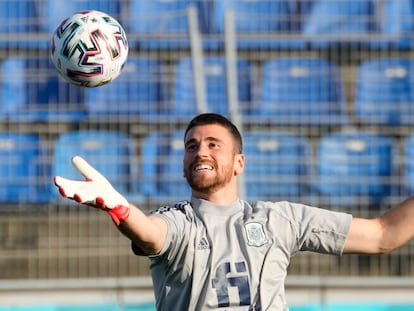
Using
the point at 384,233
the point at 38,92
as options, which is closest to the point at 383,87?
the point at 38,92

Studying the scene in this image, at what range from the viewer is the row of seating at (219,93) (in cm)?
877

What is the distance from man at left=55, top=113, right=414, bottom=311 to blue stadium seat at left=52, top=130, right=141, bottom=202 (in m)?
4.00

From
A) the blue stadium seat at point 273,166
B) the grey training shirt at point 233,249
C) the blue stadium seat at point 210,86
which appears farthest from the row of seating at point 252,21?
the grey training shirt at point 233,249

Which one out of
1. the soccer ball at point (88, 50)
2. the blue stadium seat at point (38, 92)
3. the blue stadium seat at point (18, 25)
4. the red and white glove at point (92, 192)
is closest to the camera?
the red and white glove at point (92, 192)

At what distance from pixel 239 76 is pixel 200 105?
26.7 inches

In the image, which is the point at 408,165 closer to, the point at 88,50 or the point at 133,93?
the point at 133,93

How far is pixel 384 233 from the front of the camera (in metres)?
4.68

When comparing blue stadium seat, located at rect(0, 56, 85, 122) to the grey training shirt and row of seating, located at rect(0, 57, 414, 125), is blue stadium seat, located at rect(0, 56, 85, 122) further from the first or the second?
the grey training shirt

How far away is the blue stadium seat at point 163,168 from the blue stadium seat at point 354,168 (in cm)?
120

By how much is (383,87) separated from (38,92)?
10.1 ft

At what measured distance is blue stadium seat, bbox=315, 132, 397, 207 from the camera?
8.62 meters

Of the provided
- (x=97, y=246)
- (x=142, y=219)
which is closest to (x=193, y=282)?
(x=142, y=219)

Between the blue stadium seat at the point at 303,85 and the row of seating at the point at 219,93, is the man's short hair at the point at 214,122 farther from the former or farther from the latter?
the blue stadium seat at the point at 303,85

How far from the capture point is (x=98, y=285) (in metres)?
7.66
